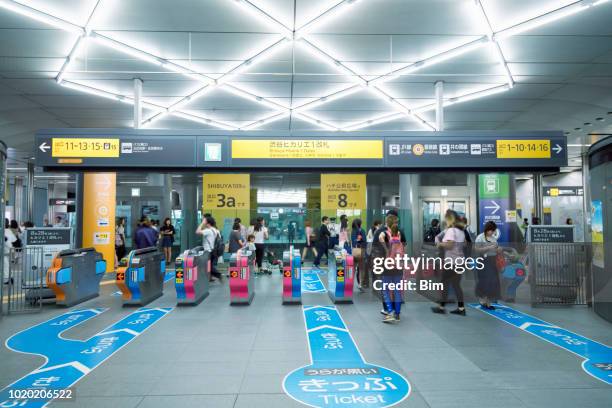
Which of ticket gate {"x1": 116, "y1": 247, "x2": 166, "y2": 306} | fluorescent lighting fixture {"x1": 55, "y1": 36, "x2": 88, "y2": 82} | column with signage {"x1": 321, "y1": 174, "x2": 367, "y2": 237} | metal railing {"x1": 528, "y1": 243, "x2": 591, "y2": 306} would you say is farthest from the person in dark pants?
fluorescent lighting fixture {"x1": 55, "y1": 36, "x2": 88, "y2": 82}

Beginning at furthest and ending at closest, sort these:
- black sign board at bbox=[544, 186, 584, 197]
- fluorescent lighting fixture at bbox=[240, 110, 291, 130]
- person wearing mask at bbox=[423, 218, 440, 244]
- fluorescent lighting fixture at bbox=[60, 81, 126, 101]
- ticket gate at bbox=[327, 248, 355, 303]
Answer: black sign board at bbox=[544, 186, 584, 197] < person wearing mask at bbox=[423, 218, 440, 244] < fluorescent lighting fixture at bbox=[240, 110, 291, 130] < fluorescent lighting fixture at bbox=[60, 81, 126, 101] < ticket gate at bbox=[327, 248, 355, 303]

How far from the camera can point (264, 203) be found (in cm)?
3694

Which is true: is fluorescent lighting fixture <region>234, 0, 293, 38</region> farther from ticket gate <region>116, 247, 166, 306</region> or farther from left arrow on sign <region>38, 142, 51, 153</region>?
ticket gate <region>116, 247, 166, 306</region>

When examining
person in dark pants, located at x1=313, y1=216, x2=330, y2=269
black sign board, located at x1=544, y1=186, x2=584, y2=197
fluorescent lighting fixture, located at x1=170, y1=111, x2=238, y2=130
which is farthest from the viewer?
black sign board, located at x1=544, y1=186, x2=584, y2=197

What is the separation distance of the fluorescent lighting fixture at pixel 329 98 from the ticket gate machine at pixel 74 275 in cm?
633

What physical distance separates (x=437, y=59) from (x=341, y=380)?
627cm

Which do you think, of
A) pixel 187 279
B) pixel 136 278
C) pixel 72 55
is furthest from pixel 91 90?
pixel 187 279

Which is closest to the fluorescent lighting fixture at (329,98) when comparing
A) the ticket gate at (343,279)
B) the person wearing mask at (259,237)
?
the person wearing mask at (259,237)

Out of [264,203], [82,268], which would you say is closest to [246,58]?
[82,268]

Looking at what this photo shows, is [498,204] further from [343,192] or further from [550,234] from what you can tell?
[550,234]

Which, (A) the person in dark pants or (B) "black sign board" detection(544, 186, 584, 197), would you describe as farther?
(B) "black sign board" detection(544, 186, 584, 197)

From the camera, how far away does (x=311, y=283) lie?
36.2ft

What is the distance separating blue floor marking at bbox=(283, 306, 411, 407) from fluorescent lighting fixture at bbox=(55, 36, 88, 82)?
6.26 metres

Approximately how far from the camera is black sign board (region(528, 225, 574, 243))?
326 inches
